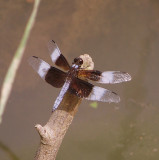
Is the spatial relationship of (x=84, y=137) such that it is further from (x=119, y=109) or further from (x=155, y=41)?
(x=155, y=41)

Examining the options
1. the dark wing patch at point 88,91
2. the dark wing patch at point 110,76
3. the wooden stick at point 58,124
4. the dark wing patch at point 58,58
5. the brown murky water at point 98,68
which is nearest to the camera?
the wooden stick at point 58,124

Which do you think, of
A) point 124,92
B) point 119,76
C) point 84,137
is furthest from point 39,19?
point 119,76

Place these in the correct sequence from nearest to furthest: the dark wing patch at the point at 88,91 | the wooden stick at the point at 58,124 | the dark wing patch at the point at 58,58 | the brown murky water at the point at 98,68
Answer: the wooden stick at the point at 58,124 < the dark wing patch at the point at 88,91 < the dark wing patch at the point at 58,58 < the brown murky water at the point at 98,68

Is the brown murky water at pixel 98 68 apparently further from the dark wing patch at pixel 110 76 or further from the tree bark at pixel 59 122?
the tree bark at pixel 59 122

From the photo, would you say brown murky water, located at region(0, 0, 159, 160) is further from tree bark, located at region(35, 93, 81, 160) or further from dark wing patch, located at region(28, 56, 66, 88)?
tree bark, located at region(35, 93, 81, 160)

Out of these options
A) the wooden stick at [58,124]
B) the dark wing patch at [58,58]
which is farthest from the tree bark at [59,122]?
the dark wing patch at [58,58]

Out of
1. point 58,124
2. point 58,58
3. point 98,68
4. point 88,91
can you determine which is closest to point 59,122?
point 58,124
